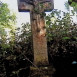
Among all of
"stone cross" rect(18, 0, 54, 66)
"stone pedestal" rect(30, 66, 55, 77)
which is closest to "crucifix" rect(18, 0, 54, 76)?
"stone cross" rect(18, 0, 54, 66)

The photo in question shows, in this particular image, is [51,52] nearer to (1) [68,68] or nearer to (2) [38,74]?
(1) [68,68]

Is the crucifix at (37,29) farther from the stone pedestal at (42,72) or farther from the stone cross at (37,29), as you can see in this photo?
the stone pedestal at (42,72)

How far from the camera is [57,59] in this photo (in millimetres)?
4520

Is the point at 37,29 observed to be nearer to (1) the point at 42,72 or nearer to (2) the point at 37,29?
(2) the point at 37,29

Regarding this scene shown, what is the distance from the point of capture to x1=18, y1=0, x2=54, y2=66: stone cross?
3.59 meters

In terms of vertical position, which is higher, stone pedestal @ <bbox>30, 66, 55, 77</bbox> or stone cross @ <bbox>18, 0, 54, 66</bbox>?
stone cross @ <bbox>18, 0, 54, 66</bbox>

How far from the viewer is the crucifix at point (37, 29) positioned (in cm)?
359

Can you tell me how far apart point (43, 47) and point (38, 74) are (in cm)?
63

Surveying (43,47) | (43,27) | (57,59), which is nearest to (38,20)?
(43,27)

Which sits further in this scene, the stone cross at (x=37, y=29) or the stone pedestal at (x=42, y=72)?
the stone cross at (x=37, y=29)

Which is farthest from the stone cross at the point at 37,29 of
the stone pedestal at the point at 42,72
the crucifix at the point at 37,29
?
the stone pedestal at the point at 42,72

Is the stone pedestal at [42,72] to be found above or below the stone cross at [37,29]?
below

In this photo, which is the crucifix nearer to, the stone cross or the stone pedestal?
the stone cross

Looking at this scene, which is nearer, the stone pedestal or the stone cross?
the stone pedestal
